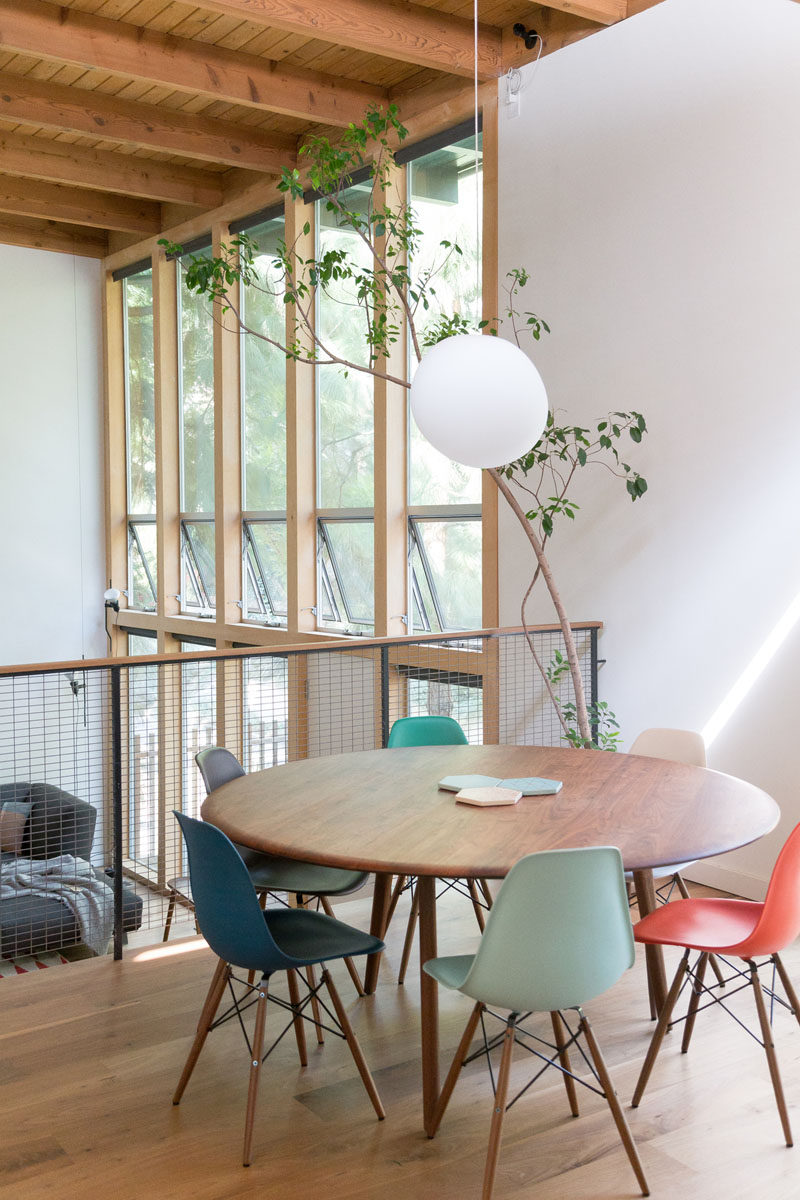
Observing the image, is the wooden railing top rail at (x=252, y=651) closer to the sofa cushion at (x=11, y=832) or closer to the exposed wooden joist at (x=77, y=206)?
the sofa cushion at (x=11, y=832)

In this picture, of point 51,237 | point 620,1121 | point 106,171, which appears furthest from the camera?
→ point 51,237

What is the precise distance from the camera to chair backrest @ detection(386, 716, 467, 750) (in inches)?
154

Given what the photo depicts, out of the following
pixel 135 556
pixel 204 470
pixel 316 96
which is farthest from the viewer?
pixel 135 556

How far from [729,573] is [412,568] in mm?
2471

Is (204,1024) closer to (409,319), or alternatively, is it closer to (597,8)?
(409,319)

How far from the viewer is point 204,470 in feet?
28.1

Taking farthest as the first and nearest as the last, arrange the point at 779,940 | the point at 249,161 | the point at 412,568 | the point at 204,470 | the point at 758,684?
the point at 204,470 → the point at 249,161 → the point at 412,568 → the point at 758,684 → the point at 779,940

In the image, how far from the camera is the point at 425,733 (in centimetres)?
394

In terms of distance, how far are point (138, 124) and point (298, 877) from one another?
5.46 meters

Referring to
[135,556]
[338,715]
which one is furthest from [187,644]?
[338,715]

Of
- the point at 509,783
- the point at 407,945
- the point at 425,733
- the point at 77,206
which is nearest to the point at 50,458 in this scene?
the point at 77,206

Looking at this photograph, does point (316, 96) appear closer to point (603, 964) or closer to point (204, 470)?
point (204, 470)

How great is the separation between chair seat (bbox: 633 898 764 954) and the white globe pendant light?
49.0 inches

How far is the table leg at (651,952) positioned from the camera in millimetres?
3084
